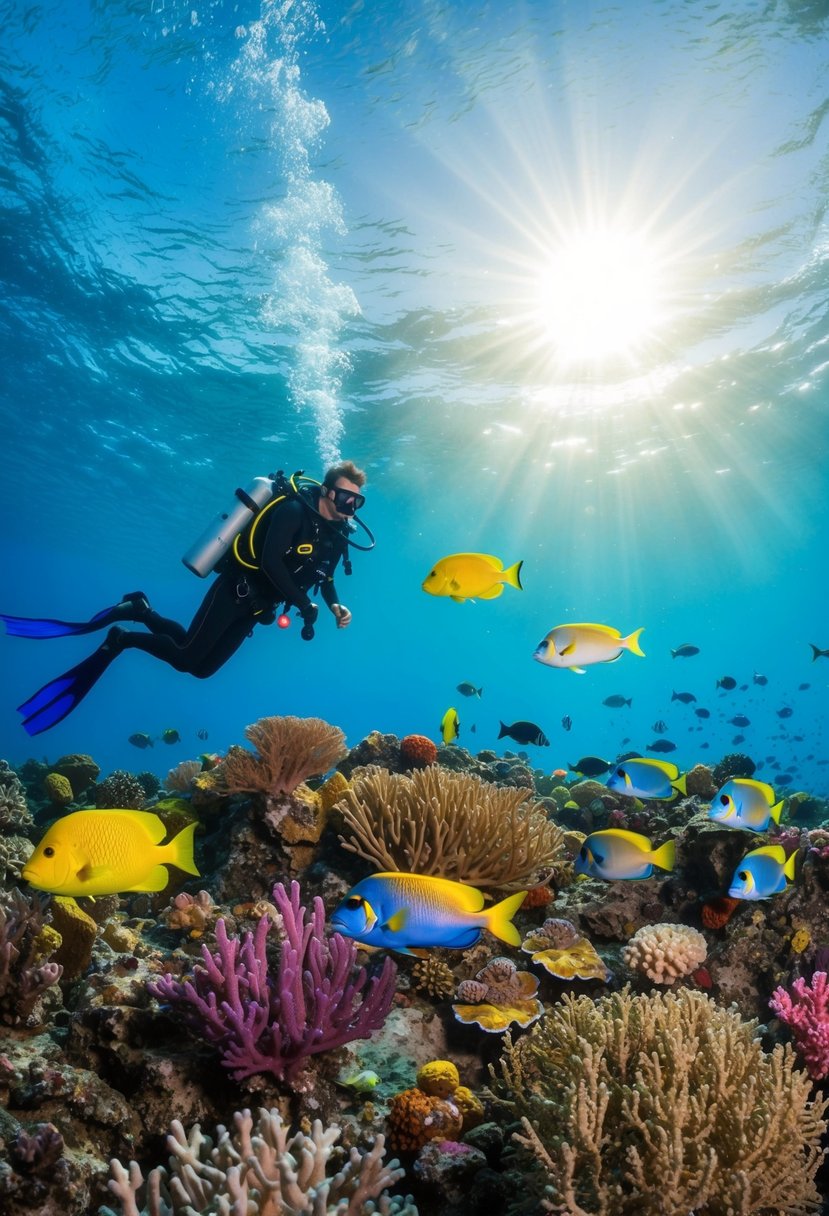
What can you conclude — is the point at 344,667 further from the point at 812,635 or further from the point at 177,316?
the point at 177,316

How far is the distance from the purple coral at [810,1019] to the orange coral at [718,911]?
3.34 ft

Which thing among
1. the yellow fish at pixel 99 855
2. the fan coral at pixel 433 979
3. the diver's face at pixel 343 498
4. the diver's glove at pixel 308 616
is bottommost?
the fan coral at pixel 433 979

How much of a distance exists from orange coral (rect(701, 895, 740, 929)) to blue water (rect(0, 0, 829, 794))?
51.8ft

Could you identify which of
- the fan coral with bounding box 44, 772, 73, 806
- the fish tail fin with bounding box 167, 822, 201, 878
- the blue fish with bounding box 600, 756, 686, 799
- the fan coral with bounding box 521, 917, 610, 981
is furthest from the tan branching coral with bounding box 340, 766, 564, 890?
the fan coral with bounding box 44, 772, 73, 806

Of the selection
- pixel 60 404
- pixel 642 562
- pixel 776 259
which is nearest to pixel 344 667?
pixel 642 562

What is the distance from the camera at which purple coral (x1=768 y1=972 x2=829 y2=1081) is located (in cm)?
332

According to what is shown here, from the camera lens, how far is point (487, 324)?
19797mm

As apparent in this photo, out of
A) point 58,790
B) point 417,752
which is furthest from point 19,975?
point 58,790

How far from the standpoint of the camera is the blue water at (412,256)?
1271 cm

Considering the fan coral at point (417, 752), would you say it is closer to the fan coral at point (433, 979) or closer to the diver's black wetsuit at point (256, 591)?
the diver's black wetsuit at point (256, 591)

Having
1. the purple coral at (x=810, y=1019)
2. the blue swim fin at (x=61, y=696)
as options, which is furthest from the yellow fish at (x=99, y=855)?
the purple coral at (x=810, y=1019)

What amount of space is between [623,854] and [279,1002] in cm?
236

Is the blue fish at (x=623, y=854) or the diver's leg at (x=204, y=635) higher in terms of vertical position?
the diver's leg at (x=204, y=635)

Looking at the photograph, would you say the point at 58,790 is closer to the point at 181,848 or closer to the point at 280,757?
the point at 280,757
